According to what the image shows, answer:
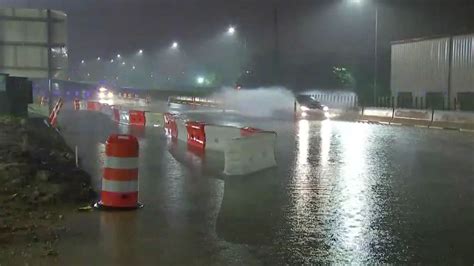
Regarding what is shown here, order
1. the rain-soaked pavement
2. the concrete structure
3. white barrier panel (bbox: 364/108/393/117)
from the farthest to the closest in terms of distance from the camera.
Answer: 1. the concrete structure
2. white barrier panel (bbox: 364/108/393/117)
3. the rain-soaked pavement

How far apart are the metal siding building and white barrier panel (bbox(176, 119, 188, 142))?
22.9 feet

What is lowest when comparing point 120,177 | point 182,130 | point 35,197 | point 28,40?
point 35,197

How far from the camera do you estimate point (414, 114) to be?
105 ft

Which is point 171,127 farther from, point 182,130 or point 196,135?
point 196,135

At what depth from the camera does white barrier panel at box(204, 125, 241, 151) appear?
17.8 meters

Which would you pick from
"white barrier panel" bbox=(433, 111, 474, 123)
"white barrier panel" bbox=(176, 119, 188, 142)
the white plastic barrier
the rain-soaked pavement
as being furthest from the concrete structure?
the rain-soaked pavement

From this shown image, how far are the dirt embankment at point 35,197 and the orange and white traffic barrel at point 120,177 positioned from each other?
57 cm

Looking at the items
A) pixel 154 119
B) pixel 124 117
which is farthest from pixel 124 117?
pixel 154 119

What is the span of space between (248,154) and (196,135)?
6.54 metres

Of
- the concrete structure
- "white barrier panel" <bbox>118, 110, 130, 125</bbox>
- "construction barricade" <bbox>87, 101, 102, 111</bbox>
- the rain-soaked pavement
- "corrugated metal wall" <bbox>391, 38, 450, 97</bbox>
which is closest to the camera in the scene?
the rain-soaked pavement

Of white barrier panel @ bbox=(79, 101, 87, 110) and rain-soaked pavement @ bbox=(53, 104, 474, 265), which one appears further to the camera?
white barrier panel @ bbox=(79, 101, 87, 110)

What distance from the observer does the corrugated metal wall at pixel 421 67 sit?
42.5 m

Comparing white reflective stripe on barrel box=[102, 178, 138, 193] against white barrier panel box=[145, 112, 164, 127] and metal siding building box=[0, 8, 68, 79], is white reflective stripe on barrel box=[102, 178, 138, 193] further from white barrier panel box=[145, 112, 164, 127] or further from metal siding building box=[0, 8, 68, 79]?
white barrier panel box=[145, 112, 164, 127]

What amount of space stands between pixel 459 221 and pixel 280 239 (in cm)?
280
